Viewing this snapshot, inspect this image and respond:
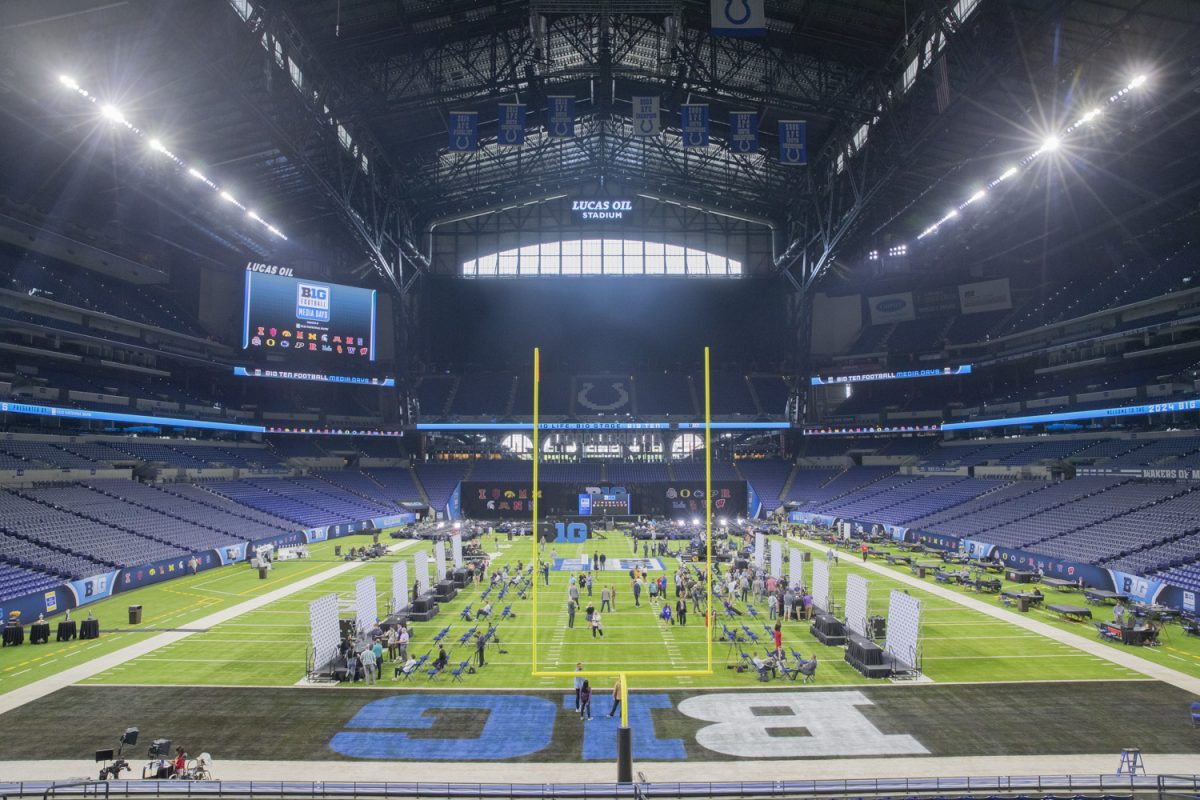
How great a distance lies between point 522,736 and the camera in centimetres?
1405

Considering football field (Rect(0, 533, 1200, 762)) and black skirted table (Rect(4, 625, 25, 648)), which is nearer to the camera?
football field (Rect(0, 533, 1200, 762))

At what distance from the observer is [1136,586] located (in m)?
25.3

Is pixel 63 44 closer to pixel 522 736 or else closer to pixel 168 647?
pixel 168 647

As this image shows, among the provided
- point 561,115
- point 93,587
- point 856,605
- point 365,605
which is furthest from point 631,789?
point 561,115

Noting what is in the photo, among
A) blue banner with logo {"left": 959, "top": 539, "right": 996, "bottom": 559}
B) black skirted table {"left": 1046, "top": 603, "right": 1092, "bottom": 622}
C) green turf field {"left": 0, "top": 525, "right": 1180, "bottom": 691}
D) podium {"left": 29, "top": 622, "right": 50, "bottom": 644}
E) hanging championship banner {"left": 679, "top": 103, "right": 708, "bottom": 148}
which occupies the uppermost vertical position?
hanging championship banner {"left": 679, "top": 103, "right": 708, "bottom": 148}

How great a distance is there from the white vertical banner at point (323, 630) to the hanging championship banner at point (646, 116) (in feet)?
94.5

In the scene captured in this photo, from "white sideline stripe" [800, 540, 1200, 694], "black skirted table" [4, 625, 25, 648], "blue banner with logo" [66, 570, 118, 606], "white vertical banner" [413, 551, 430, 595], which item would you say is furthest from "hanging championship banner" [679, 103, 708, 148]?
"black skirted table" [4, 625, 25, 648]

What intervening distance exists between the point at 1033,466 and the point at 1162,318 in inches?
452

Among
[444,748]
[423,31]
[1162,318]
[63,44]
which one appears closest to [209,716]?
[444,748]

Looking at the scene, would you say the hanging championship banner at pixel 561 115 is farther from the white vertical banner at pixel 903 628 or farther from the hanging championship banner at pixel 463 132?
the white vertical banner at pixel 903 628

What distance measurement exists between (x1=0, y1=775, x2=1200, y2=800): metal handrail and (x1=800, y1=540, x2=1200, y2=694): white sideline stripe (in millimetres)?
8577

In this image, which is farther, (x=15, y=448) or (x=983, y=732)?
(x=15, y=448)

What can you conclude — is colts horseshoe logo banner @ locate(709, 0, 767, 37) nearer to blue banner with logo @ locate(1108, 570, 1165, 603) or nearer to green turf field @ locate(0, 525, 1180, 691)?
green turf field @ locate(0, 525, 1180, 691)

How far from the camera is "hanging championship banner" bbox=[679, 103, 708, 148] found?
35.7 metres
